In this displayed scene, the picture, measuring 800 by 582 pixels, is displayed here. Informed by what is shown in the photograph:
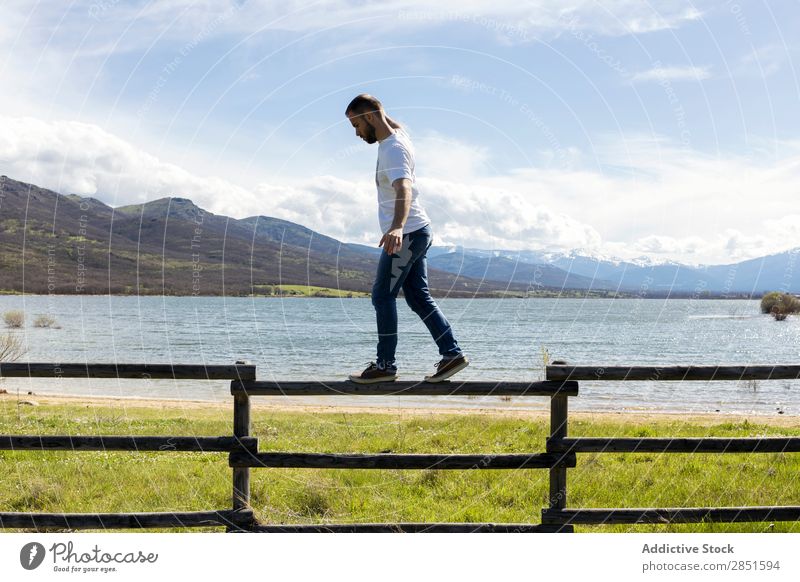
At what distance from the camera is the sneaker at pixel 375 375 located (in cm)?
651

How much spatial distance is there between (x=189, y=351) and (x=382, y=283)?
57.3 meters

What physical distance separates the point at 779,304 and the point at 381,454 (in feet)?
412

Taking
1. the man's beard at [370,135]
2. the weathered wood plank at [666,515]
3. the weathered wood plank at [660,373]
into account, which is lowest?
the weathered wood plank at [666,515]

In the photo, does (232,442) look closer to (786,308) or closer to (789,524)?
(789,524)

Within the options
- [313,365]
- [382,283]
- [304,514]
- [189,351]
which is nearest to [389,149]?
[382,283]

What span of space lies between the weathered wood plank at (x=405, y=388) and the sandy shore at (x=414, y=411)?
41.2 ft

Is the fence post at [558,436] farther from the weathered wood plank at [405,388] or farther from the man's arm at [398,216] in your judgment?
the man's arm at [398,216]

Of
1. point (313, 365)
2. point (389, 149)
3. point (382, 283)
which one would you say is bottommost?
point (313, 365)

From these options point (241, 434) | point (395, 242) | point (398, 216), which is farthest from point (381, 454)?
point (398, 216)

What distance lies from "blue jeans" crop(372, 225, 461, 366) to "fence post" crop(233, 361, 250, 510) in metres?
1.35

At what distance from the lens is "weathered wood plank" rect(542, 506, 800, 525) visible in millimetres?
6535

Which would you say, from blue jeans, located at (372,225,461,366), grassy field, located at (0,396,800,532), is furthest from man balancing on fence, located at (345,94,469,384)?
grassy field, located at (0,396,800,532)

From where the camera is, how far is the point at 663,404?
27250 millimetres

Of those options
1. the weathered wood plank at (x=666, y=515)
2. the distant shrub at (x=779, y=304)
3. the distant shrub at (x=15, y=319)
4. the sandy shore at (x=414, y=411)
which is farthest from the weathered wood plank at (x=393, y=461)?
the distant shrub at (x=779, y=304)
